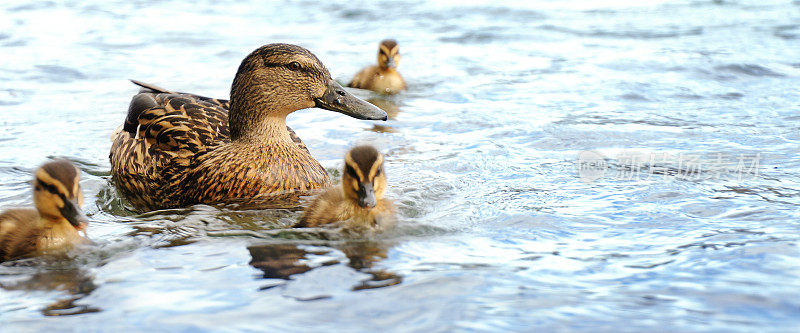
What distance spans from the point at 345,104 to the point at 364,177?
3.56ft

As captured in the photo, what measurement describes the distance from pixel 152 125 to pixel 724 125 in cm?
415

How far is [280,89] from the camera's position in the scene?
545 centimetres

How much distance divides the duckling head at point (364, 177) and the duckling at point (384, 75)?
4412 millimetres

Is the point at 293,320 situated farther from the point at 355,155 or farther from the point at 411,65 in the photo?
the point at 411,65

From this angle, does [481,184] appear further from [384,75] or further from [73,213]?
[384,75]

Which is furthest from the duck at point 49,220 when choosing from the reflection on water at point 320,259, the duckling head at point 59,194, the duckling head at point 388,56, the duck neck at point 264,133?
the duckling head at point 388,56

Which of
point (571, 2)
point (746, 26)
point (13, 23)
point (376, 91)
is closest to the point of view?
point (376, 91)

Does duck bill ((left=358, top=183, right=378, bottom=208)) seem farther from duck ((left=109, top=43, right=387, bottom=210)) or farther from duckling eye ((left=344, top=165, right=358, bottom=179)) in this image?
duck ((left=109, top=43, right=387, bottom=210))

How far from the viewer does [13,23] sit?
1212cm

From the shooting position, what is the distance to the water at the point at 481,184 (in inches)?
144

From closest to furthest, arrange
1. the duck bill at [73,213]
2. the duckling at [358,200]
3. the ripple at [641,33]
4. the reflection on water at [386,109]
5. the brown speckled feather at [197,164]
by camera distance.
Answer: the duck bill at [73,213], the duckling at [358,200], the brown speckled feather at [197,164], the reflection on water at [386,109], the ripple at [641,33]

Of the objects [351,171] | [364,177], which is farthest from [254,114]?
[364,177]

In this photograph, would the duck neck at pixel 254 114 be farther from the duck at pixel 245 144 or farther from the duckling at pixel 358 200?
the duckling at pixel 358 200

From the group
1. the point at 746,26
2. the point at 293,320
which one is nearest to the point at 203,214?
the point at 293,320
